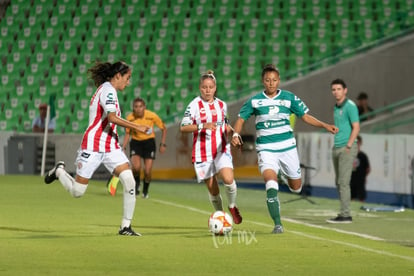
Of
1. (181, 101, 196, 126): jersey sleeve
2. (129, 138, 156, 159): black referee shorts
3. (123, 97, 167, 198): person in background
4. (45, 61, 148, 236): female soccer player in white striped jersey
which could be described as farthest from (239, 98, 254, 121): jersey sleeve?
(129, 138, 156, 159): black referee shorts

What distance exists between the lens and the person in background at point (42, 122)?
32.2 m

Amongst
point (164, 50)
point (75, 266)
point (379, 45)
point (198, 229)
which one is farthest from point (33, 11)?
point (75, 266)

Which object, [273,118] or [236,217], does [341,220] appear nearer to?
[236,217]

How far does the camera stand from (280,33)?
3619cm

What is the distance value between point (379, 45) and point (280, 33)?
13.9 ft

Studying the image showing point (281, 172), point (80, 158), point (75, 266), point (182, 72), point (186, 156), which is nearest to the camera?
point (75, 266)

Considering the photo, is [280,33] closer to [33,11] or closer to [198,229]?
[33,11]

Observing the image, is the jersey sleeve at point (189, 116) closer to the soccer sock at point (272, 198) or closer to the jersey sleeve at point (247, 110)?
the jersey sleeve at point (247, 110)

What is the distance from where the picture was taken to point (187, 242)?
11.8 meters

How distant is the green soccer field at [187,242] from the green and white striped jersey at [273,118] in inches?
43.9

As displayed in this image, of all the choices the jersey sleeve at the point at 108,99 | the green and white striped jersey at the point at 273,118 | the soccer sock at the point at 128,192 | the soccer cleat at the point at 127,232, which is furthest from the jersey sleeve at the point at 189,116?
the soccer cleat at the point at 127,232

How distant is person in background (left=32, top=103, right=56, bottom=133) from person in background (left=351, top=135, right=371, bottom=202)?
1263 cm

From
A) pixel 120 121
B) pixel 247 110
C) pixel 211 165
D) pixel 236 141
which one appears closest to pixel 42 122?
pixel 211 165

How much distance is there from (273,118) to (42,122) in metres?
20.3
